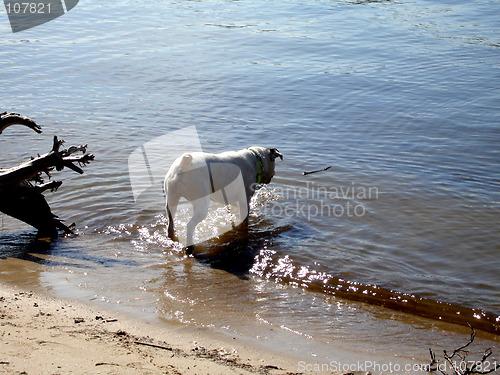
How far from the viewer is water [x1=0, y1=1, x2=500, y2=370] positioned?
5742 millimetres

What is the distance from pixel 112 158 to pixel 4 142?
244 centimetres

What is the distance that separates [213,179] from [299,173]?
3.16 metres

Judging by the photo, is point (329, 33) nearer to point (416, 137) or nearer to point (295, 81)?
point (295, 81)

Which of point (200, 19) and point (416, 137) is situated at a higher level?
point (200, 19)

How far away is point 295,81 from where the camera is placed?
15.9 m

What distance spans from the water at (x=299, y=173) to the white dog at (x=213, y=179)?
0.51 m

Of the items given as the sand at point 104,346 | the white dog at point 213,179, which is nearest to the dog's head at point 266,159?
the white dog at point 213,179

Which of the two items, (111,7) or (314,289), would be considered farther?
(111,7)

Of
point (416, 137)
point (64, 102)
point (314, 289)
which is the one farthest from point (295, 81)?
point (314, 289)

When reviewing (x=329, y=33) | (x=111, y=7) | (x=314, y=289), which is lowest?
(x=314, y=289)

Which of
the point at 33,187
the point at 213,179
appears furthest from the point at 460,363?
the point at 33,187
